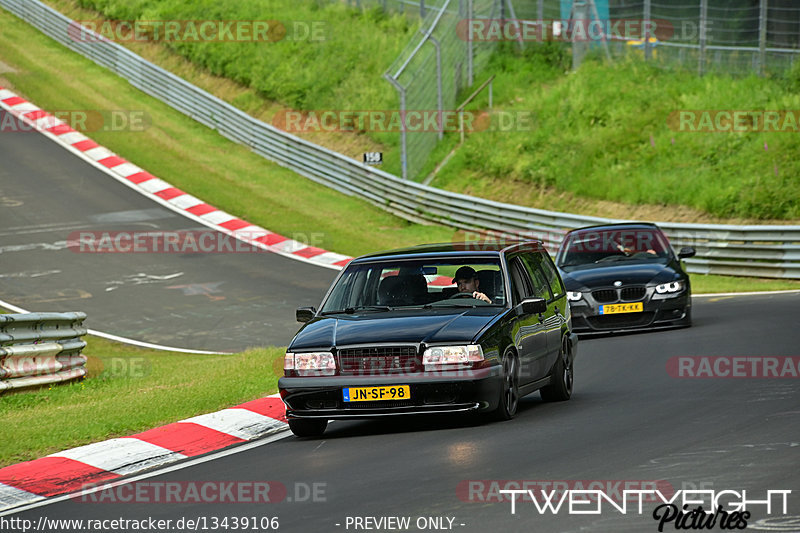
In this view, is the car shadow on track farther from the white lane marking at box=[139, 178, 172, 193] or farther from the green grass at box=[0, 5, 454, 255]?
the white lane marking at box=[139, 178, 172, 193]

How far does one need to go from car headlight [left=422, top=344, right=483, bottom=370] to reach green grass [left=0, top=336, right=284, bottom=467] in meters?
2.72

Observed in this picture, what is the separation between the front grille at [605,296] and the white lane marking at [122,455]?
8.32 metres

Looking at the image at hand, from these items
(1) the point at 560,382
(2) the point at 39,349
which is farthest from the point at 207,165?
(1) the point at 560,382

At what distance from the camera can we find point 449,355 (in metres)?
9.49

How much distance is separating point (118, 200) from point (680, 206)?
45.7 feet

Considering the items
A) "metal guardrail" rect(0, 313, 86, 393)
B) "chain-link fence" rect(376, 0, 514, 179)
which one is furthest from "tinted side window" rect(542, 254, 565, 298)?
"chain-link fence" rect(376, 0, 514, 179)

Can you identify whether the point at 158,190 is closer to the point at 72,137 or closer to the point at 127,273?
the point at 72,137

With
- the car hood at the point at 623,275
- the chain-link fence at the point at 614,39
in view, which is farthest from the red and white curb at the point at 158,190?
the car hood at the point at 623,275

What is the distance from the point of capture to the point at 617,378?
1289 centimetres

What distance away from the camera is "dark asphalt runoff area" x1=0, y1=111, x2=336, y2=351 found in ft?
66.8

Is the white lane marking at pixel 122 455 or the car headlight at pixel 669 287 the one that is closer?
the white lane marking at pixel 122 455

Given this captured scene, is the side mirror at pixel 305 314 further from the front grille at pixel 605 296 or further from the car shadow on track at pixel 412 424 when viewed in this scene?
the front grille at pixel 605 296

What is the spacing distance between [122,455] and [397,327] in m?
2.33

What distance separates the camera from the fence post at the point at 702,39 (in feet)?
99.5
